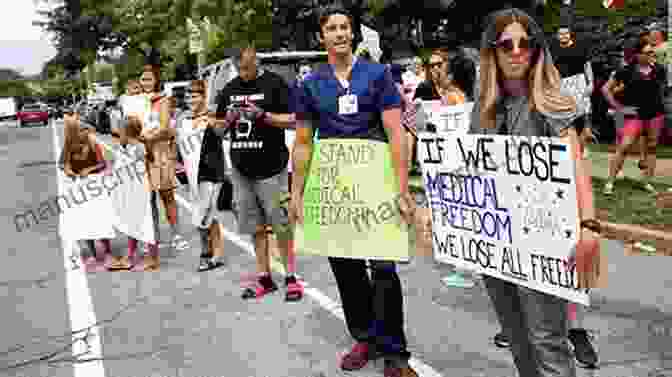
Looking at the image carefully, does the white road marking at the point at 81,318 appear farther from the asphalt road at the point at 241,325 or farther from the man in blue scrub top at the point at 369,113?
the man in blue scrub top at the point at 369,113

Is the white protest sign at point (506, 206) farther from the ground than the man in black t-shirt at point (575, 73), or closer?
closer

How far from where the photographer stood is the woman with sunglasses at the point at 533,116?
257 cm

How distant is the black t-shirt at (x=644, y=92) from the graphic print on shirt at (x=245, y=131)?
5117mm

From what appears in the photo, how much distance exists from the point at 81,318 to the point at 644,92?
6.67 meters

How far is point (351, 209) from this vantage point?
3.70 metres

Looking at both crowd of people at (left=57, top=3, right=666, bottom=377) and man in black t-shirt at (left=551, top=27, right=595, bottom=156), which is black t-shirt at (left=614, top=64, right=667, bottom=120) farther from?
man in black t-shirt at (left=551, top=27, right=595, bottom=156)

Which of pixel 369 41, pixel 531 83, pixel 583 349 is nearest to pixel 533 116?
pixel 531 83

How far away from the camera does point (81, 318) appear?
5227mm

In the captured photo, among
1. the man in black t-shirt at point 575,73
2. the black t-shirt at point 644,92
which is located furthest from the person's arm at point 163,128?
the black t-shirt at point 644,92

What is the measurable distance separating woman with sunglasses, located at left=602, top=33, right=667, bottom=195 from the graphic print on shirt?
4937mm

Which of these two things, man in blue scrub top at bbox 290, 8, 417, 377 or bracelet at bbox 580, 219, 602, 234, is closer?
bracelet at bbox 580, 219, 602, 234

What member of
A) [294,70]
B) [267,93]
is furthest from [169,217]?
[294,70]

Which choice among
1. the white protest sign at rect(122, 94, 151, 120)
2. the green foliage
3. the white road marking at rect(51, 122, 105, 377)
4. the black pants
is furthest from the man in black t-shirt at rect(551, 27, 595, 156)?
the green foliage

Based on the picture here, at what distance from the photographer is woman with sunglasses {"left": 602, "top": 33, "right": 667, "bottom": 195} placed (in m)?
8.04
